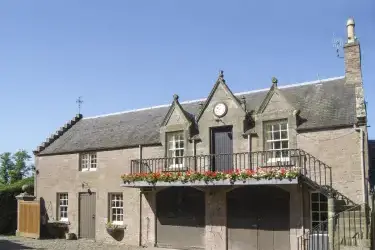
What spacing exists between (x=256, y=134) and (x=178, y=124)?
4272 mm

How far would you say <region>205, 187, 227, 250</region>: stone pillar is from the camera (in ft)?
62.3

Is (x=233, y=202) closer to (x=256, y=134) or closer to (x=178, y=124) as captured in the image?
(x=256, y=134)

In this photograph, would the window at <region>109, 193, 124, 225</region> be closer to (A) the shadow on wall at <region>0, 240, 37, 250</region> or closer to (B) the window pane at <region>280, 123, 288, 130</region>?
(A) the shadow on wall at <region>0, 240, 37, 250</region>

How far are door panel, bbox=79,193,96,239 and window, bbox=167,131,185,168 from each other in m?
5.96

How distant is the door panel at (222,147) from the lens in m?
19.3

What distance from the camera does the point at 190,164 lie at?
2014 cm

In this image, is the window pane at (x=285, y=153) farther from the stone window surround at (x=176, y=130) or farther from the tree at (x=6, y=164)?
the tree at (x=6, y=164)

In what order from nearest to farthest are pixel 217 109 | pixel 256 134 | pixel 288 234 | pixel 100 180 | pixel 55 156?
1. pixel 288 234
2. pixel 256 134
3. pixel 217 109
4. pixel 100 180
5. pixel 55 156

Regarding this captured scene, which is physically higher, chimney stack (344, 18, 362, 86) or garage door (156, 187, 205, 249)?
chimney stack (344, 18, 362, 86)

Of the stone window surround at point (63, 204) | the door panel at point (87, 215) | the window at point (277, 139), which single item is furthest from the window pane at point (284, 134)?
the stone window surround at point (63, 204)

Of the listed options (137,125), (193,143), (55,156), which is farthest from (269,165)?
(55,156)

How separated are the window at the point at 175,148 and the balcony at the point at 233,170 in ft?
0.16

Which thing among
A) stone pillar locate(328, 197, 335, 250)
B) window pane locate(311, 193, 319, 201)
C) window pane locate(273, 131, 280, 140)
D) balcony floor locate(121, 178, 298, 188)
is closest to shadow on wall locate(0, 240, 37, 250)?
balcony floor locate(121, 178, 298, 188)

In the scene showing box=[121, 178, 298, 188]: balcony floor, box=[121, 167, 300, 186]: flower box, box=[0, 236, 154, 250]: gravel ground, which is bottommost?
box=[0, 236, 154, 250]: gravel ground
